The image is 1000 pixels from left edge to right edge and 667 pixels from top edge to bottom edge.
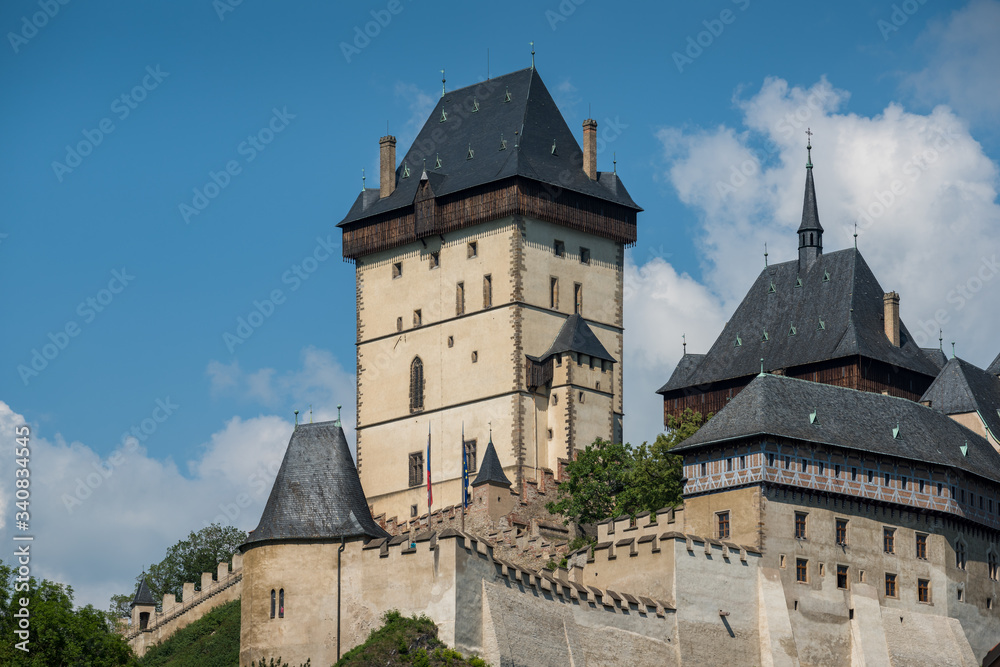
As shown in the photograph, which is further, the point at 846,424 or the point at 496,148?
the point at 496,148

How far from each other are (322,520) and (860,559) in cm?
1675

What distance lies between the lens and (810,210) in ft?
308

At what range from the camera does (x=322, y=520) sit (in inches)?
2702

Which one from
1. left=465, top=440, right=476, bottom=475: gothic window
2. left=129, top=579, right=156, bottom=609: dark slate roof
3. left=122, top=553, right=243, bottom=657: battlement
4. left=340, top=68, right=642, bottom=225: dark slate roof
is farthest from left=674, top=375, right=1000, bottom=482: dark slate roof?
left=129, top=579, right=156, bottom=609: dark slate roof

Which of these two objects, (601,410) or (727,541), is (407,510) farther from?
(727,541)

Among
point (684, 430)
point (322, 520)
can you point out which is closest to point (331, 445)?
point (322, 520)

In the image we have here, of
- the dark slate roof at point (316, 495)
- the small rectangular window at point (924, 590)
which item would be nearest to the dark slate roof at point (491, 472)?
the dark slate roof at point (316, 495)

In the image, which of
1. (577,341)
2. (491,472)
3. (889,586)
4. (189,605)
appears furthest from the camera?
(577,341)

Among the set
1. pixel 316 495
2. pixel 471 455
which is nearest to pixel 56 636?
pixel 316 495

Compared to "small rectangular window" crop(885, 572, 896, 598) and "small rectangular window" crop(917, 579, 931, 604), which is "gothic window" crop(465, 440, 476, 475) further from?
"small rectangular window" crop(917, 579, 931, 604)

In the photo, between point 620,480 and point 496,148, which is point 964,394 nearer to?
point 620,480

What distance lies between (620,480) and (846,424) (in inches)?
382

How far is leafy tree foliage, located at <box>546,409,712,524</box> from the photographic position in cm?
7850

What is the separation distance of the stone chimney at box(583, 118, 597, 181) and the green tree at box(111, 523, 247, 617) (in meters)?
21.2
